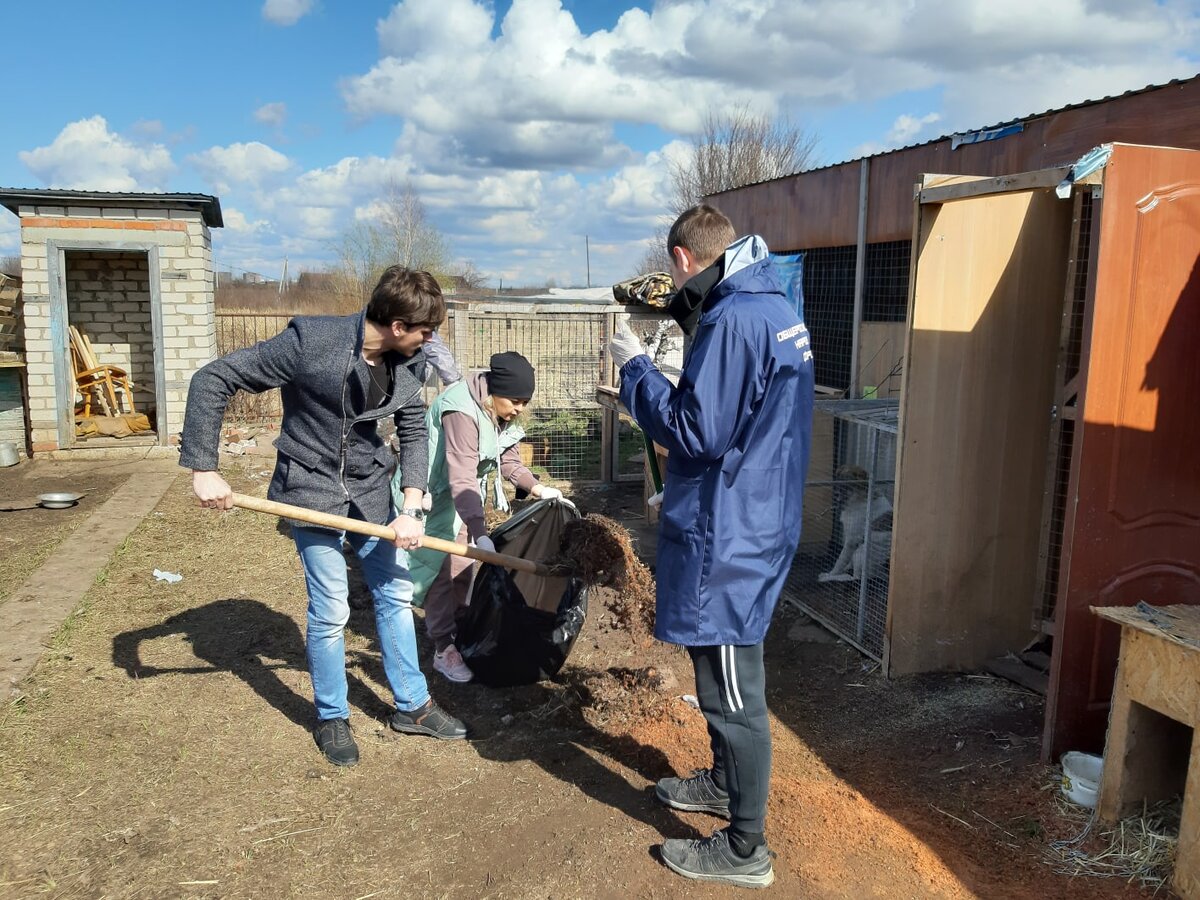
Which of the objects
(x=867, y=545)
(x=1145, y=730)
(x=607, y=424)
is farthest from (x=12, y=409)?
(x=1145, y=730)

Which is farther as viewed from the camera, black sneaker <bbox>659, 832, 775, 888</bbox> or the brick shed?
the brick shed

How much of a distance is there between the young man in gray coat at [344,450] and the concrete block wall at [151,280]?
808 centimetres

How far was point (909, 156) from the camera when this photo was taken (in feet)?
19.3

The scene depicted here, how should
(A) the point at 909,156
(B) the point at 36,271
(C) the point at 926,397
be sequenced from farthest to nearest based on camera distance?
1. (B) the point at 36,271
2. (A) the point at 909,156
3. (C) the point at 926,397

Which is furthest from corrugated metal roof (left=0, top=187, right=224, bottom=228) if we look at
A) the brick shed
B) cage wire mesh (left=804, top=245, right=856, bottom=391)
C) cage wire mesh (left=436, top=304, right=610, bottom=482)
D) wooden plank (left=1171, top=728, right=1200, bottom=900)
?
wooden plank (left=1171, top=728, right=1200, bottom=900)

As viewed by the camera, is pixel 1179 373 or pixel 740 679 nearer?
pixel 740 679

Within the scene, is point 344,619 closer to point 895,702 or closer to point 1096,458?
point 895,702

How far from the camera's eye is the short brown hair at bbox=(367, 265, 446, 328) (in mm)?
2877

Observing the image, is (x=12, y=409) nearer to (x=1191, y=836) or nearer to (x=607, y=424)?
(x=607, y=424)

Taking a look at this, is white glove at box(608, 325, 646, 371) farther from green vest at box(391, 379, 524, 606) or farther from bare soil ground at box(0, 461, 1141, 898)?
bare soil ground at box(0, 461, 1141, 898)

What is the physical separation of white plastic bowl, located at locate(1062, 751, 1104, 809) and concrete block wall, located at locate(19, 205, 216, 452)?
32.6 ft

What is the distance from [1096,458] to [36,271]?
425 inches

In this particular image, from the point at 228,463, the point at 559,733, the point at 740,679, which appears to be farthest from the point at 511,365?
the point at 228,463

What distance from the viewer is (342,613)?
10.5ft
